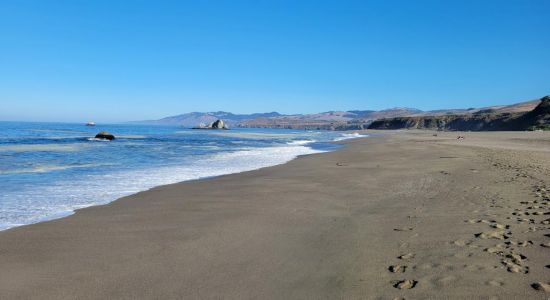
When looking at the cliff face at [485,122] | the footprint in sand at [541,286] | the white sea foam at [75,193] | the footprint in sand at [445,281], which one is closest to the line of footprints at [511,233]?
the footprint in sand at [541,286]

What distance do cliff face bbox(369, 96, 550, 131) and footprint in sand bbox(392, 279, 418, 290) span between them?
231 ft

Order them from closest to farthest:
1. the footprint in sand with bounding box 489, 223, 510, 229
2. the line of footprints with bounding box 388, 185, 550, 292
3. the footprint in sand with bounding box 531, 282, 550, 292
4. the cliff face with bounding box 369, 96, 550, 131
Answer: the footprint in sand with bounding box 531, 282, 550, 292, the line of footprints with bounding box 388, 185, 550, 292, the footprint in sand with bounding box 489, 223, 510, 229, the cliff face with bounding box 369, 96, 550, 131

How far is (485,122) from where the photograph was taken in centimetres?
9719

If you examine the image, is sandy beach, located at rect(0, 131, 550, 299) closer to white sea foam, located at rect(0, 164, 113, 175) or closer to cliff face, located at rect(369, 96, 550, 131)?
white sea foam, located at rect(0, 164, 113, 175)

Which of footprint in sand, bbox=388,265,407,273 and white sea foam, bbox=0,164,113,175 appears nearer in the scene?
footprint in sand, bbox=388,265,407,273

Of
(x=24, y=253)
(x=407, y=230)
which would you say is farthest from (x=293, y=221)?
(x=24, y=253)

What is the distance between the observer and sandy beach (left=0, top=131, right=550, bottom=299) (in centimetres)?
412

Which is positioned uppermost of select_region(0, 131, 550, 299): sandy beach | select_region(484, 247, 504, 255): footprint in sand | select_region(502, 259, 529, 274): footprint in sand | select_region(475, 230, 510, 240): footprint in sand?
select_region(502, 259, 529, 274): footprint in sand

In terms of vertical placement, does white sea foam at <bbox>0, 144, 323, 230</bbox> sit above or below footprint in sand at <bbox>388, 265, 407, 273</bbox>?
below

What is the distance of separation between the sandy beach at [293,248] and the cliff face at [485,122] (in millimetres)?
66803

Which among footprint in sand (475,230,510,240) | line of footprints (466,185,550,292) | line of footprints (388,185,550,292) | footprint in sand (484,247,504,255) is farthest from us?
footprint in sand (475,230,510,240)

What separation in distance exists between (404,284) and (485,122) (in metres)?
107

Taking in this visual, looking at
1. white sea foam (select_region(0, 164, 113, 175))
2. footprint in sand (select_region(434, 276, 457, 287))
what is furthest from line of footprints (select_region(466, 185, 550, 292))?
white sea foam (select_region(0, 164, 113, 175))

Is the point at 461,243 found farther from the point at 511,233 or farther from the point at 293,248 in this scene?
the point at 293,248
